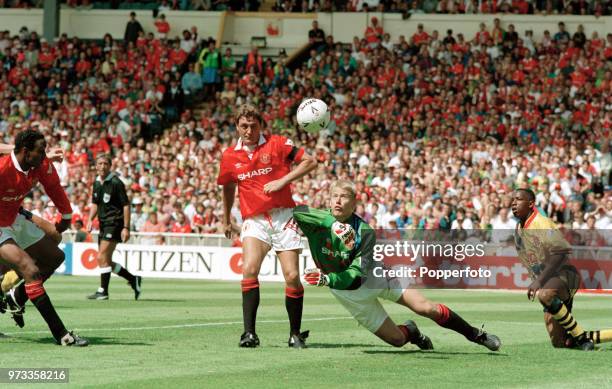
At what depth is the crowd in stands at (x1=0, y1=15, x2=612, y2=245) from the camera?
2842 centimetres

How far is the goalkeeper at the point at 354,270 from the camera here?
35.0 feet

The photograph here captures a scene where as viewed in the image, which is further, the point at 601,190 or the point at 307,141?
the point at 307,141

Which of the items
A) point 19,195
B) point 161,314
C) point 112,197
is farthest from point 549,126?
point 19,195

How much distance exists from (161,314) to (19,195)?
508 centimetres

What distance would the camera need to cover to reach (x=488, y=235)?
84.6ft

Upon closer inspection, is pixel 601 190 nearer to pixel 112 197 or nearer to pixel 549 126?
pixel 549 126

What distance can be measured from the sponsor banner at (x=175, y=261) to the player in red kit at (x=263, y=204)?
16.0 metres

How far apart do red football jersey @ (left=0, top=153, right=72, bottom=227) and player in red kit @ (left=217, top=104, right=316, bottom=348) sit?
170 centimetres

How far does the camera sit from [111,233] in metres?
19.4

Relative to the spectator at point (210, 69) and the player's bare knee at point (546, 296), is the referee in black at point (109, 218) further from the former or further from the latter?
the spectator at point (210, 69)

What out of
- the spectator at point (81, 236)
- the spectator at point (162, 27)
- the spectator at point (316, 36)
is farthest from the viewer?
the spectator at point (162, 27)

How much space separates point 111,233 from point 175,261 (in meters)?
9.28

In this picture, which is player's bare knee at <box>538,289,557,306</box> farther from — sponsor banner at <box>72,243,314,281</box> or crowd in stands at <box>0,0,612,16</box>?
crowd in stands at <box>0,0,612,16</box>

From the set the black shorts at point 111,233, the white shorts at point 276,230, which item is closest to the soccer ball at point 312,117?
the white shorts at point 276,230
